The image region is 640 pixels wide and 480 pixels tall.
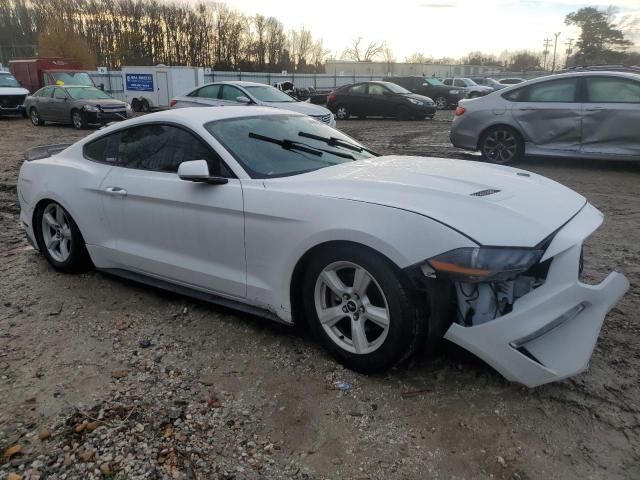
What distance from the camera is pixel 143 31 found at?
52094mm

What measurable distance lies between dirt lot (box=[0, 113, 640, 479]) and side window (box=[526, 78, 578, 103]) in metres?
5.88

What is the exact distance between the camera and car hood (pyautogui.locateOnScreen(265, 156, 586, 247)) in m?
2.69

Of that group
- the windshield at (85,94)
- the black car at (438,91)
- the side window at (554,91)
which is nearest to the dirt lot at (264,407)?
the side window at (554,91)

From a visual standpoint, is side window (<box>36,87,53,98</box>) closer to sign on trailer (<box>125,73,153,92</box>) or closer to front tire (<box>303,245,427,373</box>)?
sign on trailer (<box>125,73,153,92</box>)

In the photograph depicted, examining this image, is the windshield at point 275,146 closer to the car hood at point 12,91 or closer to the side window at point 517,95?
the side window at point 517,95

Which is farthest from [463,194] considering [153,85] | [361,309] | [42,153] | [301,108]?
[153,85]

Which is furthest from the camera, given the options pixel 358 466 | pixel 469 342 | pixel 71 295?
pixel 71 295

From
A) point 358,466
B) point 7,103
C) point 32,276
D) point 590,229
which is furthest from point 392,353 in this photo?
point 7,103

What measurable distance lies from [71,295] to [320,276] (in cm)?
233

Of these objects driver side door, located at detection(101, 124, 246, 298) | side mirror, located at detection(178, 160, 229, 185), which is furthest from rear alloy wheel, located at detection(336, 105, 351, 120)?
side mirror, located at detection(178, 160, 229, 185)

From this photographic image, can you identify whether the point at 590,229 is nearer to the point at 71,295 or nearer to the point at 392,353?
the point at 392,353

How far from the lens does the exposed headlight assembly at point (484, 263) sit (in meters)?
2.54

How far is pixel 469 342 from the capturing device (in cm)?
263

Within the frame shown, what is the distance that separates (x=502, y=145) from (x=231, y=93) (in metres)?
7.66
